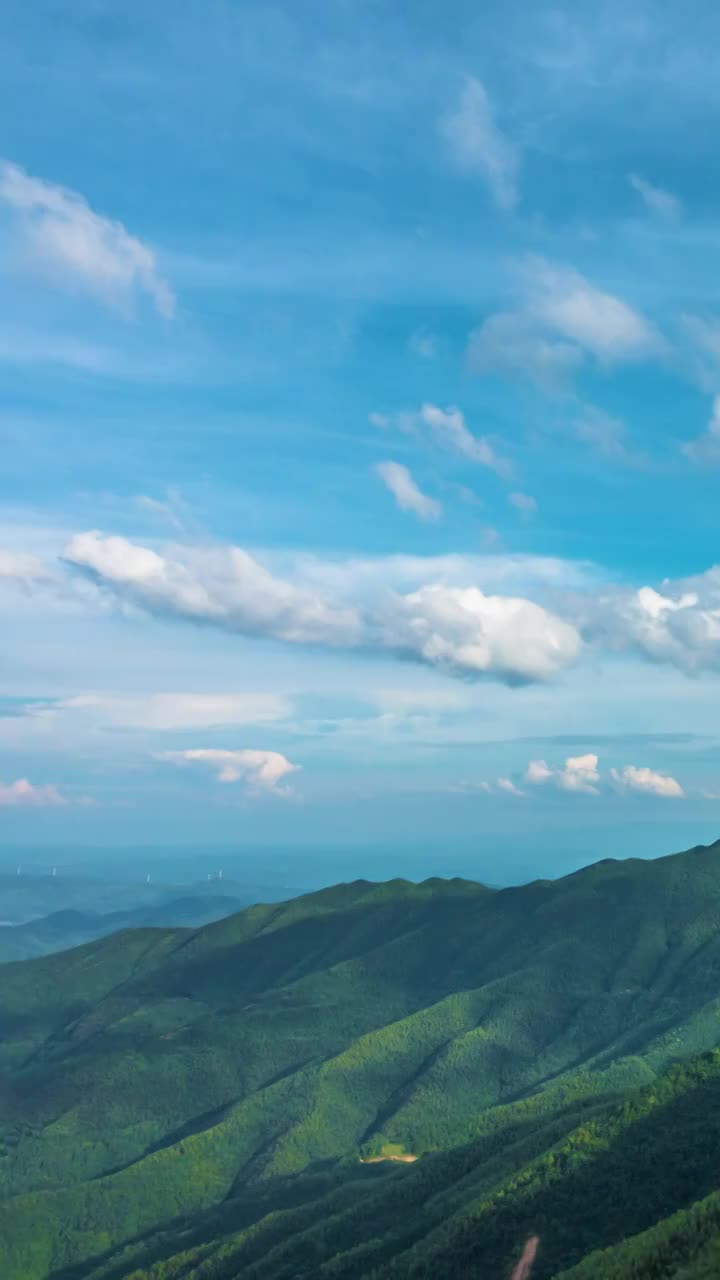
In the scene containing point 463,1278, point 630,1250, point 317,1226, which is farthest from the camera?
point 317,1226

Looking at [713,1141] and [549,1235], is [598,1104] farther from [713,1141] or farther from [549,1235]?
[549,1235]

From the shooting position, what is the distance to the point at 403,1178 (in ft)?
634

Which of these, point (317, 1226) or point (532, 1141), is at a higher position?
point (532, 1141)

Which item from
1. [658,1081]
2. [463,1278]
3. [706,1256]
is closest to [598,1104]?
[658,1081]

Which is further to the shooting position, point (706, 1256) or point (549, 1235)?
point (549, 1235)

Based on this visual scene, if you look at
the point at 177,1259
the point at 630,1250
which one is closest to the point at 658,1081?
the point at 630,1250

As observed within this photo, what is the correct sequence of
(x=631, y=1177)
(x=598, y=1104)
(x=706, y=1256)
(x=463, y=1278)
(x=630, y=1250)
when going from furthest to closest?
(x=598, y=1104) → (x=631, y=1177) → (x=463, y=1278) → (x=630, y=1250) → (x=706, y=1256)

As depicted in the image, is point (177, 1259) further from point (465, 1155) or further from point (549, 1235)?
point (549, 1235)

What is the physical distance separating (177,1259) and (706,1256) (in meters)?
131

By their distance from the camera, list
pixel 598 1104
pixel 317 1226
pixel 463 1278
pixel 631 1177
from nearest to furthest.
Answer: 1. pixel 463 1278
2. pixel 631 1177
3. pixel 317 1226
4. pixel 598 1104

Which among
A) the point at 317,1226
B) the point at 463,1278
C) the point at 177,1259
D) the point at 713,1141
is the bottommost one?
the point at 177,1259

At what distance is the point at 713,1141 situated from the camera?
144125 millimetres

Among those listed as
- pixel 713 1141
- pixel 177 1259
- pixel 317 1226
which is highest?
pixel 713 1141

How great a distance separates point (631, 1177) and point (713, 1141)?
43.1ft
